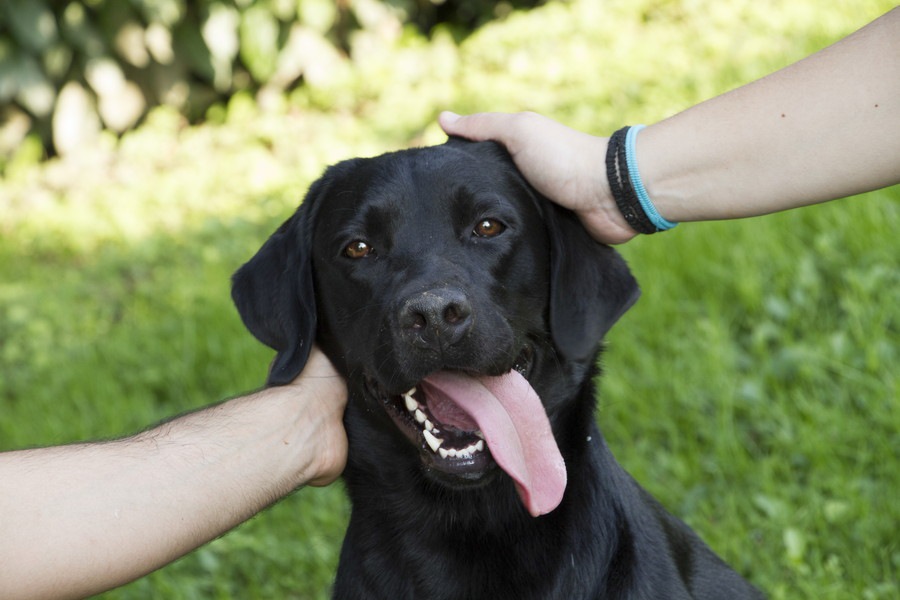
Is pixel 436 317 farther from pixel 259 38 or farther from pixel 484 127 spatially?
pixel 259 38

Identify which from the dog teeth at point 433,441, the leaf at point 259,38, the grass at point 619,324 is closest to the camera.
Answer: the dog teeth at point 433,441

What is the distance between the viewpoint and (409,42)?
9.41 meters

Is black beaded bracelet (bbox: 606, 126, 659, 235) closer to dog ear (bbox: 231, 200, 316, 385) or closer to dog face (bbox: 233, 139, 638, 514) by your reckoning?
dog face (bbox: 233, 139, 638, 514)

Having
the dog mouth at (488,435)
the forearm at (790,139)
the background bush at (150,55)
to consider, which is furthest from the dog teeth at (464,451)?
the background bush at (150,55)

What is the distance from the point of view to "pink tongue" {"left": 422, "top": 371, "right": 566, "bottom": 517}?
254cm

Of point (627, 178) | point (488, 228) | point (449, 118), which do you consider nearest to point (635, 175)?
point (627, 178)

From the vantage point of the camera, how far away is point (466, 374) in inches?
104

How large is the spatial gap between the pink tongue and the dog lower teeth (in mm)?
71

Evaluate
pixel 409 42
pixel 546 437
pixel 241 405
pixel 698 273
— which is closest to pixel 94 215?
pixel 409 42

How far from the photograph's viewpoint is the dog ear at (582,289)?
2.85 metres

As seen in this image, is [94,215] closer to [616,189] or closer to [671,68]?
[671,68]

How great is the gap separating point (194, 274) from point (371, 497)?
12.7 ft

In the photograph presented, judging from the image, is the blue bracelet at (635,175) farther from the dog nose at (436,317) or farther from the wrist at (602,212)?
the dog nose at (436,317)

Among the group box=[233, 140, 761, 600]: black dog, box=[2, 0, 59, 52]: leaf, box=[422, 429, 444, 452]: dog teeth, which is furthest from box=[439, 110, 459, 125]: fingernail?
box=[2, 0, 59, 52]: leaf
